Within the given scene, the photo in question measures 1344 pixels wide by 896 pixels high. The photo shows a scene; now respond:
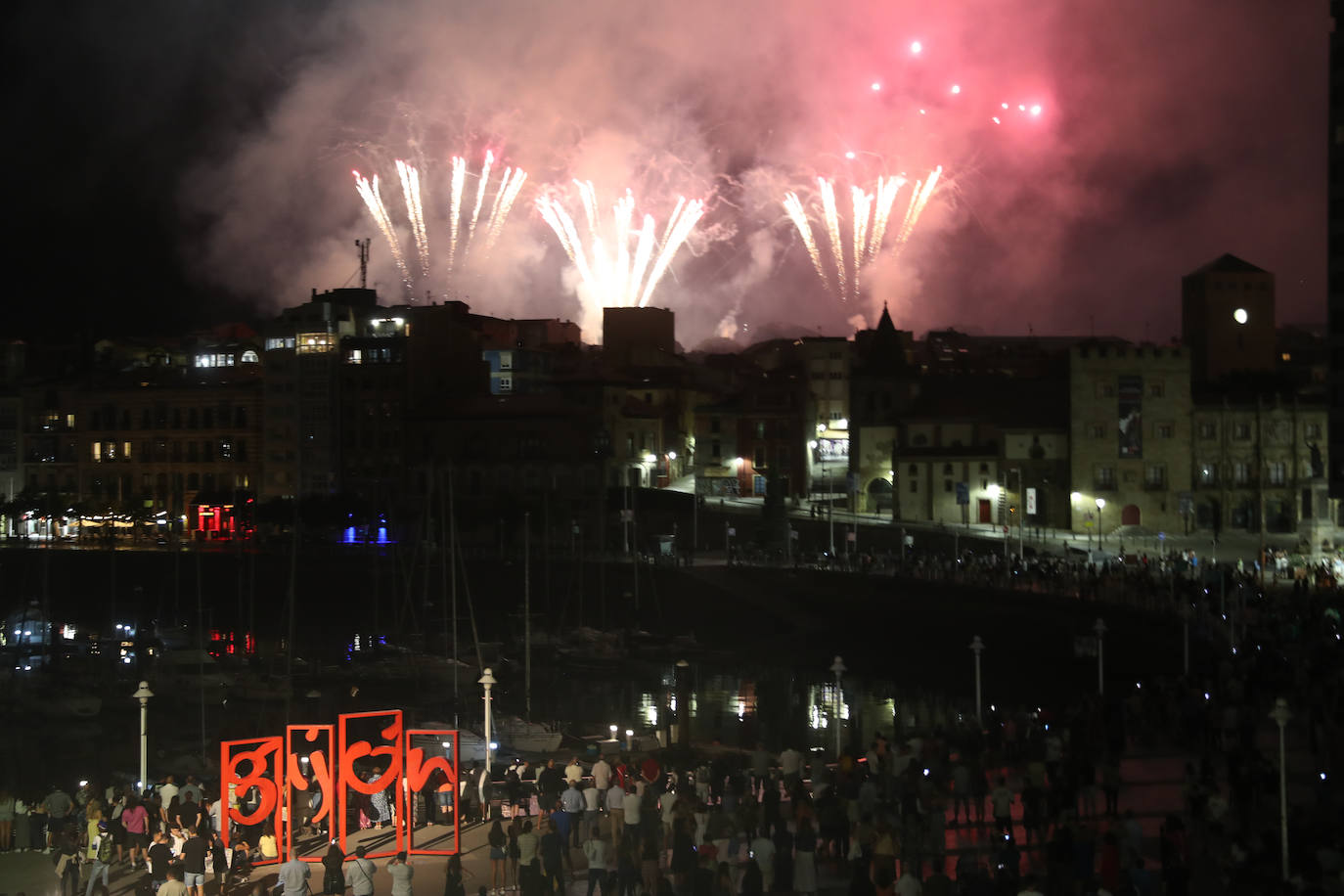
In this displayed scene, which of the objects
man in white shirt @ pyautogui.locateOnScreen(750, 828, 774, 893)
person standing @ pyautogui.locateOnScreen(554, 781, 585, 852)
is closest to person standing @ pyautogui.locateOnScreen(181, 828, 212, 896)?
person standing @ pyautogui.locateOnScreen(554, 781, 585, 852)

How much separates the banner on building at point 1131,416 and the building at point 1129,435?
4cm

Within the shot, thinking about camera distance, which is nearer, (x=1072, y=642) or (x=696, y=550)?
(x=1072, y=642)

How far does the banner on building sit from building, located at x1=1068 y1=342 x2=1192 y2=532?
0.14ft

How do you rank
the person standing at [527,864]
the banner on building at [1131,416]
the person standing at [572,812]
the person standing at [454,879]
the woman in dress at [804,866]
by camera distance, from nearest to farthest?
the woman in dress at [804,866], the person standing at [454,879], the person standing at [527,864], the person standing at [572,812], the banner on building at [1131,416]

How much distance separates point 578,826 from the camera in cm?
2022

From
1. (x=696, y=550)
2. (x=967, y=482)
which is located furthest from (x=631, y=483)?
(x=967, y=482)

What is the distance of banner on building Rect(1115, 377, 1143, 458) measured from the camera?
6938cm

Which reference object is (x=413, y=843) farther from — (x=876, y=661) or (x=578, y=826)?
(x=876, y=661)

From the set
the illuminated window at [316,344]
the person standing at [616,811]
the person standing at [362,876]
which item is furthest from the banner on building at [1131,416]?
the person standing at [362,876]

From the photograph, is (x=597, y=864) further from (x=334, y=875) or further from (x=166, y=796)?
(x=166, y=796)

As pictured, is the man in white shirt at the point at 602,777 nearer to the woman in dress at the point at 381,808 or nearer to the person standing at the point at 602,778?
the person standing at the point at 602,778

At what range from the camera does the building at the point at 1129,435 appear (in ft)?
226

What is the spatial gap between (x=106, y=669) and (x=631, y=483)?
32.0 metres

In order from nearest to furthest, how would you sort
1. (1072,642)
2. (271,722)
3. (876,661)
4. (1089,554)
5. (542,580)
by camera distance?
(271,722), (1072,642), (876,661), (1089,554), (542,580)
